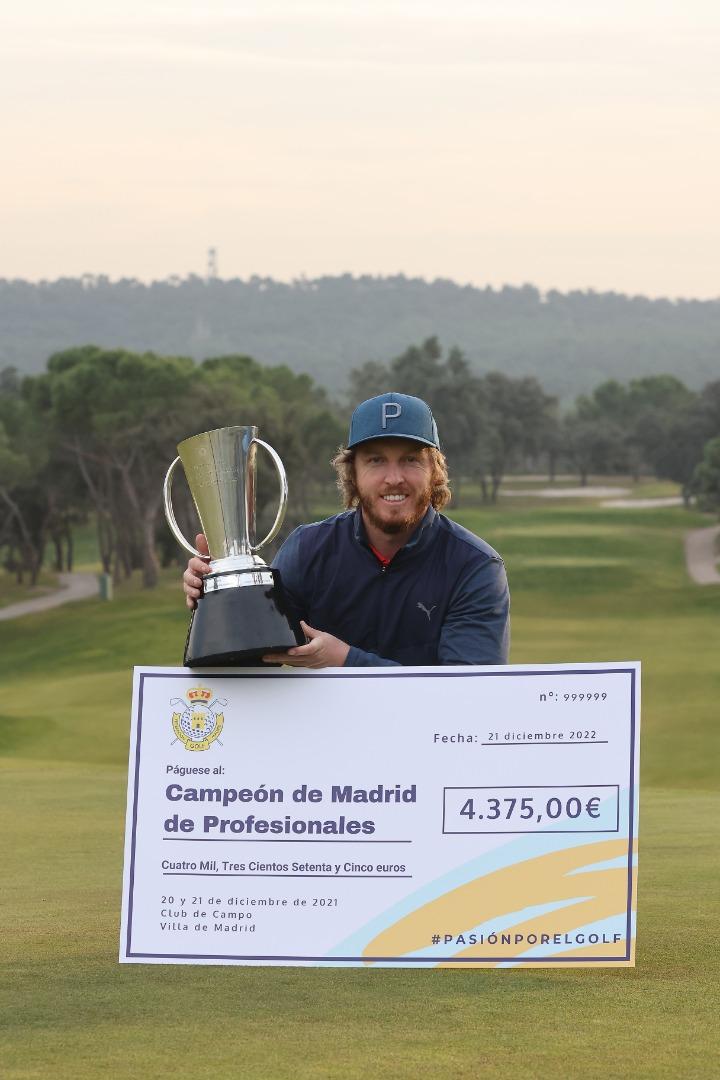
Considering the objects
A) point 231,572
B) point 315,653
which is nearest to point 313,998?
point 315,653

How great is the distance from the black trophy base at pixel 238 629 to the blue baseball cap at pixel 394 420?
0.73 m

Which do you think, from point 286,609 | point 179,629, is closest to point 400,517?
point 286,609

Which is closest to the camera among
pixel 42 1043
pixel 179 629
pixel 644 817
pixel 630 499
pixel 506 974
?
pixel 42 1043

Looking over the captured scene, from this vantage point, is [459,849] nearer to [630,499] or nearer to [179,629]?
[179,629]

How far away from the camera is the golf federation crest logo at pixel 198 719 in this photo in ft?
17.9

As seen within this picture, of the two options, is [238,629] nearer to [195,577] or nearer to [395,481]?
[195,577]

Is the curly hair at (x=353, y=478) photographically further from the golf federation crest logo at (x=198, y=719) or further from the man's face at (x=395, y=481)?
the golf federation crest logo at (x=198, y=719)

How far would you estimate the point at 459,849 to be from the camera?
17.4ft

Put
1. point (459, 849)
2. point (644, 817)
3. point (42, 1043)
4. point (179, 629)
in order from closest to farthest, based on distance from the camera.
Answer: point (42, 1043), point (459, 849), point (644, 817), point (179, 629)

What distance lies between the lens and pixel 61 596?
7888cm

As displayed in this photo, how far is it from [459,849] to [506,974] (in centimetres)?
85

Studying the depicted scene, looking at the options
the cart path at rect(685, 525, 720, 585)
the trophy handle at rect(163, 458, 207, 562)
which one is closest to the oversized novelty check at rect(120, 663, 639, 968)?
the trophy handle at rect(163, 458, 207, 562)

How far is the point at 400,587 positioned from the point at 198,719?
1.01 meters

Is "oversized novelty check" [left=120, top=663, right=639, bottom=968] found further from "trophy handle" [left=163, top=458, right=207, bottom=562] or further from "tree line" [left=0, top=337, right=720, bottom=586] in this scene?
"tree line" [left=0, top=337, right=720, bottom=586]
